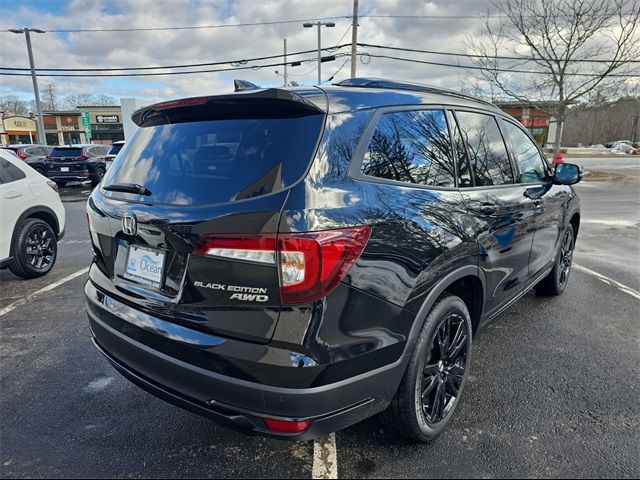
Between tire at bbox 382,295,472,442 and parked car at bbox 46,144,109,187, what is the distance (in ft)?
54.6

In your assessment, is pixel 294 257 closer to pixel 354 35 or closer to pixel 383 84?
pixel 383 84

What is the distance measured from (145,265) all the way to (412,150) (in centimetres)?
143

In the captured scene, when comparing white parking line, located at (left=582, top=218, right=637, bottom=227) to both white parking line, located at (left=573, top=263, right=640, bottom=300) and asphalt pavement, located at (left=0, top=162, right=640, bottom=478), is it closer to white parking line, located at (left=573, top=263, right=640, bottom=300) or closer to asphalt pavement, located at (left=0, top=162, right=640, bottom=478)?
white parking line, located at (left=573, top=263, right=640, bottom=300)

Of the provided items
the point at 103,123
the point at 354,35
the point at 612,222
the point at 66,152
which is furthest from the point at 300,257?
the point at 103,123

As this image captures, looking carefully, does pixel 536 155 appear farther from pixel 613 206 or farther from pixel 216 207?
pixel 613 206

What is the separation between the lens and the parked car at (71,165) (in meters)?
16.7

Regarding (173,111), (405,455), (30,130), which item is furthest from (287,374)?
(30,130)

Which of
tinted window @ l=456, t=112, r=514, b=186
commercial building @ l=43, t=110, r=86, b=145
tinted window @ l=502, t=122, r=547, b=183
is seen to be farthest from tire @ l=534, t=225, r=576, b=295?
commercial building @ l=43, t=110, r=86, b=145

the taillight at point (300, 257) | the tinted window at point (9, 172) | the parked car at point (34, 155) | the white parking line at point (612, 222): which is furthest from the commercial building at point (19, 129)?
the taillight at point (300, 257)

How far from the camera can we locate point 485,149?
2998 millimetres

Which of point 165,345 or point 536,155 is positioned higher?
point 536,155

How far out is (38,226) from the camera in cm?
532

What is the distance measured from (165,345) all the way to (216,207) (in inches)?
26.5

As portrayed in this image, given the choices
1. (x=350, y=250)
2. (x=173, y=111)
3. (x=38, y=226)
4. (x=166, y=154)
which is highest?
(x=173, y=111)
